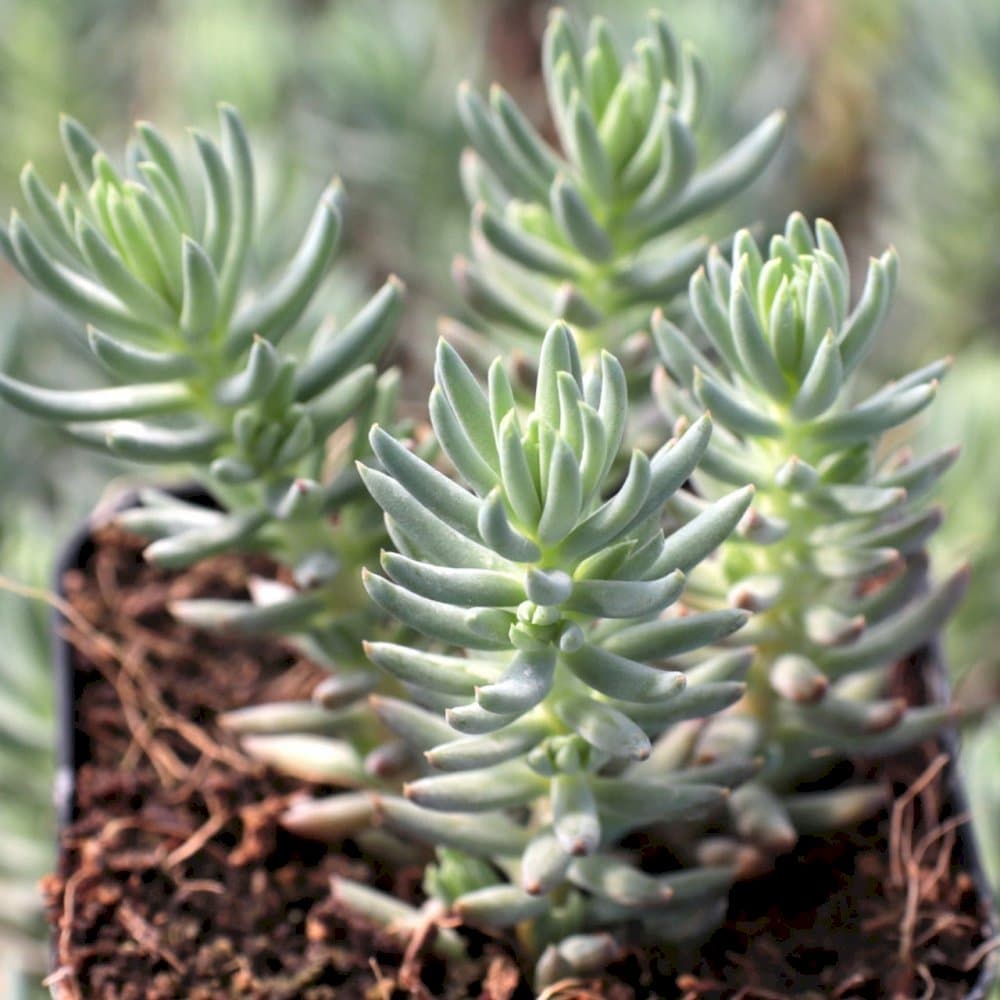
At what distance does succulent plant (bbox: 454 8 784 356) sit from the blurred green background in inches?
17.9

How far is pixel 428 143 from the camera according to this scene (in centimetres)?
152

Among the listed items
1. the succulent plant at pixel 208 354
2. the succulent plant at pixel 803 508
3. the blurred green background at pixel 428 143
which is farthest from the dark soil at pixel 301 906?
the blurred green background at pixel 428 143

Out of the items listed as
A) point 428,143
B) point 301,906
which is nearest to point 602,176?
point 301,906

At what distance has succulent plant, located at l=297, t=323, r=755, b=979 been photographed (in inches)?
23.7

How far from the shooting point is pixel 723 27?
1476mm

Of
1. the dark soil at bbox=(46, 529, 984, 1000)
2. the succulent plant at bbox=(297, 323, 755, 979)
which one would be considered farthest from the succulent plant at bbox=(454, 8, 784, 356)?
the dark soil at bbox=(46, 529, 984, 1000)

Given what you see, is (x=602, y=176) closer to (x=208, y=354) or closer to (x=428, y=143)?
(x=208, y=354)

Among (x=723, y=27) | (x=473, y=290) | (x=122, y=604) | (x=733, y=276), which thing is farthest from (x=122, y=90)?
(x=733, y=276)

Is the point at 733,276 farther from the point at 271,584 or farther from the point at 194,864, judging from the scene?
the point at 194,864

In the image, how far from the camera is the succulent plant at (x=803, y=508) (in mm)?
688

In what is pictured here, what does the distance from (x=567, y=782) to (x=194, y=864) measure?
279mm

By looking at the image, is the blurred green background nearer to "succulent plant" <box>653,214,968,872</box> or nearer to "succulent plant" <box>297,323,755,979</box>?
"succulent plant" <box>653,214,968,872</box>

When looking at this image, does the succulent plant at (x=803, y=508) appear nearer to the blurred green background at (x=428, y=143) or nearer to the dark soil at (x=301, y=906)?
the dark soil at (x=301, y=906)

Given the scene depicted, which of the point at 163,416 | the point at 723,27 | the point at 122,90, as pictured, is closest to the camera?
the point at 163,416
